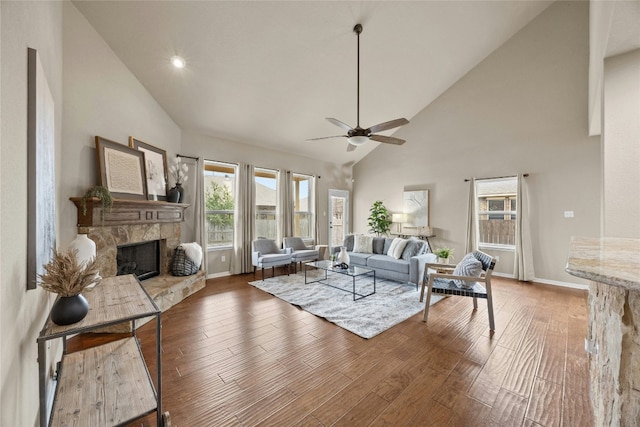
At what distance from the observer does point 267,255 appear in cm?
523

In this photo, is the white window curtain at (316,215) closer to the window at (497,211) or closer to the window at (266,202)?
the window at (266,202)

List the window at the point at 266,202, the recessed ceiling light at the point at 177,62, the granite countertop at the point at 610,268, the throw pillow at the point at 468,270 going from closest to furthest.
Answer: the granite countertop at the point at 610,268 → the throw pillow at the point at 468,270 → the recessed ceiling light at the point at 177,62 → the window at the point at 266,202

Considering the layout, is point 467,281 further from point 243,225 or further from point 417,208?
point 243,225

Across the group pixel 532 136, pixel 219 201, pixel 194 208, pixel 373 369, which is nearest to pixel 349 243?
pixel 219 201

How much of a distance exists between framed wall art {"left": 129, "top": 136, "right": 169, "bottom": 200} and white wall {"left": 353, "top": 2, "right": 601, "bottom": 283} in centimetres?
565

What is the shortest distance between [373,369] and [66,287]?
2.15m

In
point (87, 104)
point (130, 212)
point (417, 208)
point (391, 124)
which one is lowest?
point (130, 212)

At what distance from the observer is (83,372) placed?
67.4 inches

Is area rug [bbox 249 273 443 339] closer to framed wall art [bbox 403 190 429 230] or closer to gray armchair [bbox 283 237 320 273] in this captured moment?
gray armchair [bbox 283 237 320 273]

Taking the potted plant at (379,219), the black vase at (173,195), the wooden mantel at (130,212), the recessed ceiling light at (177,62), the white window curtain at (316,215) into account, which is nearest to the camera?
the wooden mantel at (130,212)

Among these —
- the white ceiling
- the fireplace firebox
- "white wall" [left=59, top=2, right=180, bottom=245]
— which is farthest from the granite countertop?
the fireplace firebox

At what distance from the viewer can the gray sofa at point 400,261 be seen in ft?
14.3

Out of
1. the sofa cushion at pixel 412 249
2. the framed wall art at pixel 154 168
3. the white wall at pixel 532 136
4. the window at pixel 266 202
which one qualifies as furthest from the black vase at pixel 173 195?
the white wall at pixel 532 136

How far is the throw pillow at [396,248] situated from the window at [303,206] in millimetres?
2550
